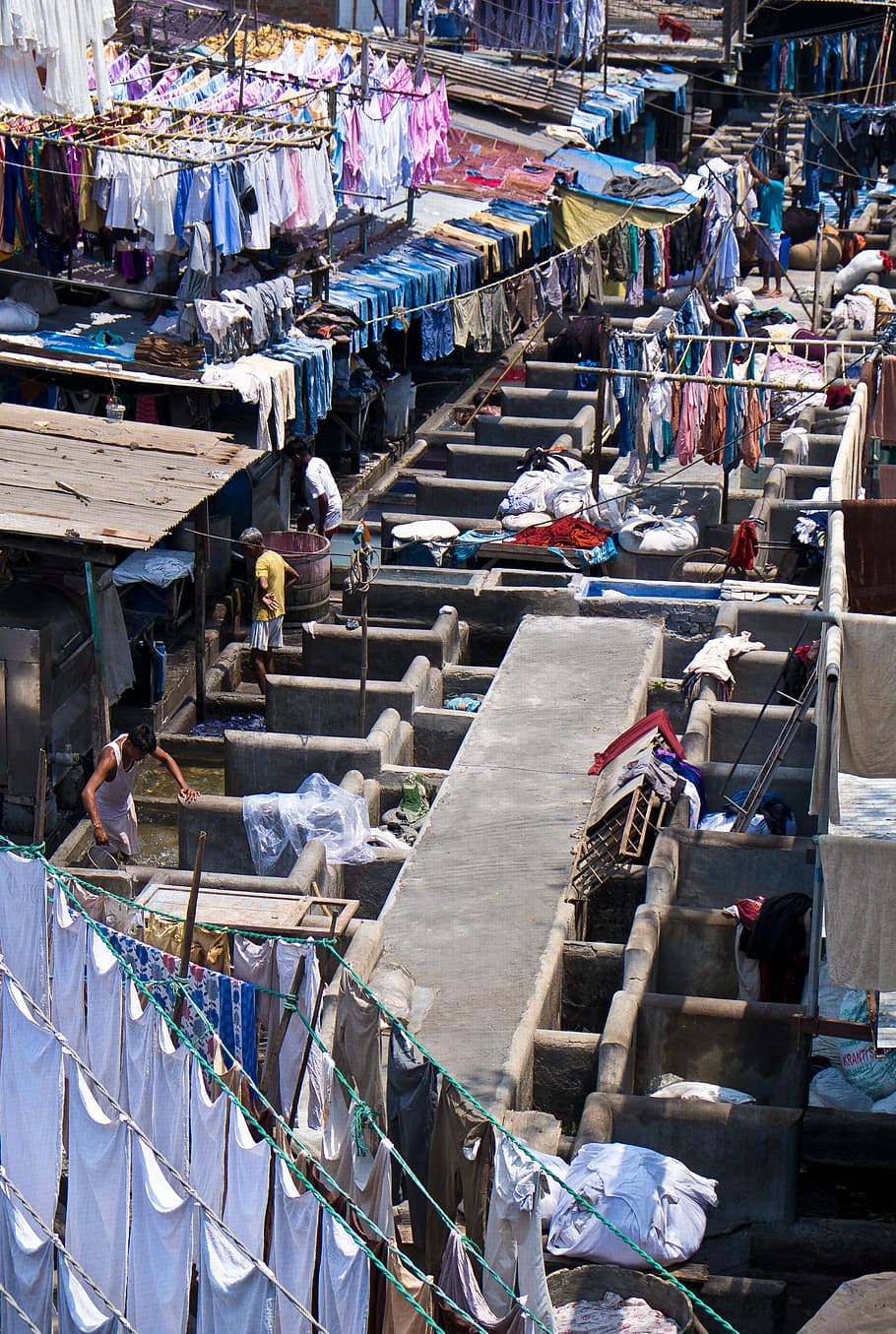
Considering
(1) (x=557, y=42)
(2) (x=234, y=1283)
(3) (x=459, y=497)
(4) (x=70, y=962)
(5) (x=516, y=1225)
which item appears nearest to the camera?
(2) (x=234, y=1283)

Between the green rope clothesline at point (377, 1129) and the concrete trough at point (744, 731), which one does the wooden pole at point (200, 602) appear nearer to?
Result: the concrete trough at point (744, 731)

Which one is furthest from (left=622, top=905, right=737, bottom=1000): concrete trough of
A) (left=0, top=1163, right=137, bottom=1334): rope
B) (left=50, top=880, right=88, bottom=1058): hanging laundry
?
(left=0, top=1163, right=137, bottom=1334): rope

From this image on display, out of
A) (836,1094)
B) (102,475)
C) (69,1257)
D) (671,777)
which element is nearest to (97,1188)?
(69,1257)

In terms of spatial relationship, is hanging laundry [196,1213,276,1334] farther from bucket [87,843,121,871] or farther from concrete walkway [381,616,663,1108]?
bucket [87,843,121,871]

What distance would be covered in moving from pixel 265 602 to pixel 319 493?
3348 millimetres

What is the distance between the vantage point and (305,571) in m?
20.5

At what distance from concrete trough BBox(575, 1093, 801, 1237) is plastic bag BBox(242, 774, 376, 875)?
4.01 metres

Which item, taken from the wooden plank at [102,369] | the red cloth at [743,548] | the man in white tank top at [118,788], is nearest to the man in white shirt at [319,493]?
the wooden plank at [102,369]

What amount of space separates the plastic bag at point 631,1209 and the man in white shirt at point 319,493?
39.6ft

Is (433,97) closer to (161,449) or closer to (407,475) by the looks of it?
(407,475)

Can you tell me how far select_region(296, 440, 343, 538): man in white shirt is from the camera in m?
21.8

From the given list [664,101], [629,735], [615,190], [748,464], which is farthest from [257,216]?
[664,101]

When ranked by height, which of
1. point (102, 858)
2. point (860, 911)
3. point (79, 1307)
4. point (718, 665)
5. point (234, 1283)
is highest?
point (860, 911)

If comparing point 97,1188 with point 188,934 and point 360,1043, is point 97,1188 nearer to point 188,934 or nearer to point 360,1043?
point 188,934
